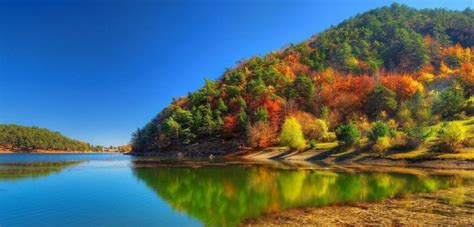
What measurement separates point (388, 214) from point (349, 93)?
96.4m

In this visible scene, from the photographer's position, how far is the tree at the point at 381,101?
93544 millimetres

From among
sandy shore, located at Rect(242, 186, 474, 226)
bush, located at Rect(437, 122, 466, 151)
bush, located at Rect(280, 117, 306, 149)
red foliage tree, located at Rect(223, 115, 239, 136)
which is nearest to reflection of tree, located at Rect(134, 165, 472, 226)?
sandy shore, located at Rect(242, 186, 474, 226)

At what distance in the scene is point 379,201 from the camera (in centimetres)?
2189

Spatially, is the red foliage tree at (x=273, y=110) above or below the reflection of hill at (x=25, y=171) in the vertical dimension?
above

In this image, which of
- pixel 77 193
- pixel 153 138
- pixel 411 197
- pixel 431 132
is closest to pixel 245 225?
pixel 411 197

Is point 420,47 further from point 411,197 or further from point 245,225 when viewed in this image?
point 245,225

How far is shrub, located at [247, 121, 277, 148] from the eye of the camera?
90.5 metres

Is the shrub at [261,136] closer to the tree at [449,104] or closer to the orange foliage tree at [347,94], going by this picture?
the orange foliage tree at [347,94]

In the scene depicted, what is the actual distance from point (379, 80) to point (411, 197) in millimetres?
94780

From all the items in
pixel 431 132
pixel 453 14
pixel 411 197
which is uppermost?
pixel 453 14

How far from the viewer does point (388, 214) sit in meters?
17.6

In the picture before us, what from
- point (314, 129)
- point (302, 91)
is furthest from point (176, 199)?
point (302, 91)

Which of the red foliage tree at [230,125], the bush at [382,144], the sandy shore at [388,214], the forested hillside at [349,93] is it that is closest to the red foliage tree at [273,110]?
the forested hillside at [349,93]

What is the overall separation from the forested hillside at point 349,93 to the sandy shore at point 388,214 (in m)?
37.4
